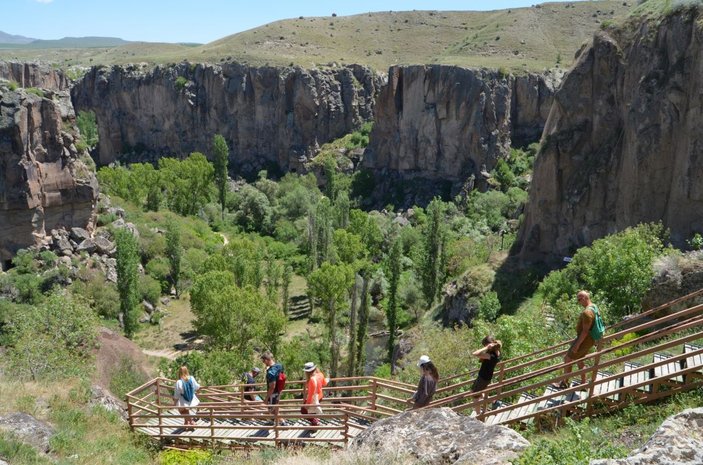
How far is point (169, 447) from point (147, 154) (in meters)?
108

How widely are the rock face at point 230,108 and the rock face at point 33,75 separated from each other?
3.85 m

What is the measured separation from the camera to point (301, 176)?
97188mm

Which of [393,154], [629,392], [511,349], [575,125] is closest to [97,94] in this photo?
[393,154]

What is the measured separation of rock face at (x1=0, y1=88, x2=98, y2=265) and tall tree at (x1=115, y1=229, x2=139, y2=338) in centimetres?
766

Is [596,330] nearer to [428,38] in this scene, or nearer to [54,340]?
[54,340]

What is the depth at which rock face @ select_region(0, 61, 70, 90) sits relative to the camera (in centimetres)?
11315

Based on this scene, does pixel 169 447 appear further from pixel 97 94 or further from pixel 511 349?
pixel 97 94

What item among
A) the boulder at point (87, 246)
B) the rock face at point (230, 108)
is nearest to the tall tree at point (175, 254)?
the boulder at point (87, 246)

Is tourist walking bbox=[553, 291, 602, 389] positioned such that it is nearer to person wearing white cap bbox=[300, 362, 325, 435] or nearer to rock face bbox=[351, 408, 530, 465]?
rock face bbox=[351, 408, 530, 465]

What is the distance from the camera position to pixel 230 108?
11100 cm

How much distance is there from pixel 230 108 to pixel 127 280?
70.5 metres

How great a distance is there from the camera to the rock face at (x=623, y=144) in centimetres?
3366

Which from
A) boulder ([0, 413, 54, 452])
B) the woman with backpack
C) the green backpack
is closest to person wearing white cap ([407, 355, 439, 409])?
the green backpack

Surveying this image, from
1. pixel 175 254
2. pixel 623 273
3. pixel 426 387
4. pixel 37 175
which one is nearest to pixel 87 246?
pixel 37 175
